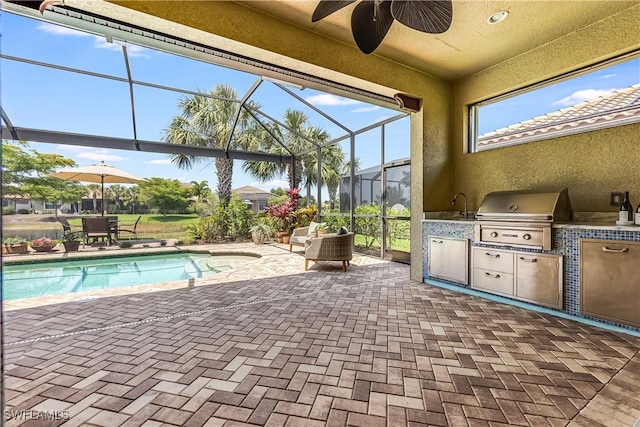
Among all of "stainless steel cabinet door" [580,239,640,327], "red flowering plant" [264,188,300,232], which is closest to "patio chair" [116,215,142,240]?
"red flowering plant" [264,188,300,232]

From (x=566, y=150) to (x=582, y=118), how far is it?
40 centimetres

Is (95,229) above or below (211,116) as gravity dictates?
below

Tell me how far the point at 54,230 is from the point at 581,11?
11.0m

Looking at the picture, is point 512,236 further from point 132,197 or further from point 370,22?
point 132,197

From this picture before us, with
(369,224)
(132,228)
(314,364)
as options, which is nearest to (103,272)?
(132,228)

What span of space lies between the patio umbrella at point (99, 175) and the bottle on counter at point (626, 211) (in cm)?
978

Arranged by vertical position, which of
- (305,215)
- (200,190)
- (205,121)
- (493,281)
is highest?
(205,121)

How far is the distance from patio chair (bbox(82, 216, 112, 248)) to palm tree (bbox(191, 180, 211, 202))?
2.65 m

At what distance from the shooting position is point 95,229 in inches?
304

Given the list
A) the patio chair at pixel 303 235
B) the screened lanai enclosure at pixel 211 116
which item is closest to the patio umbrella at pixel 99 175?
the screened lanai enclosure at pixel 211 116

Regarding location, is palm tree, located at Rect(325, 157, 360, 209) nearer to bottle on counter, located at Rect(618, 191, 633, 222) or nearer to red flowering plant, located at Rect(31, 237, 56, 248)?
bottle on counter, located at Rect(618, 191, 633, 222)

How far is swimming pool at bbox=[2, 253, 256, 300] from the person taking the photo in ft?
15.0

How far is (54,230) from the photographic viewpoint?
7477 mm

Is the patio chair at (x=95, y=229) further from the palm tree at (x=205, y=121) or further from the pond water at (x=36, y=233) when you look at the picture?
the palm tree at (x=205, y=121)
